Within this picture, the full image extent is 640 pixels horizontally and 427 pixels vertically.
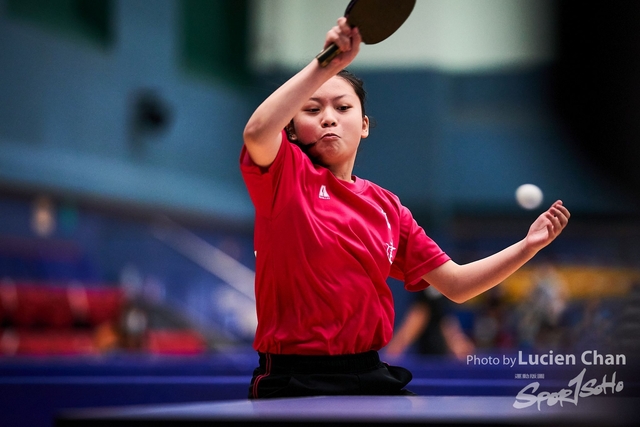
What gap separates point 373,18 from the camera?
6.49 ft

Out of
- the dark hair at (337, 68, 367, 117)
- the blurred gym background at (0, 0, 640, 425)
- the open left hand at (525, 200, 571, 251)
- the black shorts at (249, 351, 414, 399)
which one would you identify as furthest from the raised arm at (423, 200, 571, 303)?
the blurred gym background at (0, 0, 640, 425)

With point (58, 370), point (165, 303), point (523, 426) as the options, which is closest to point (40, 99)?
point (165, 303)

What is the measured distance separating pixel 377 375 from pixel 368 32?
838 millimetres

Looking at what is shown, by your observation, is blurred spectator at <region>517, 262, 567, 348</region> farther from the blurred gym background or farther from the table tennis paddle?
the table tennis paddle

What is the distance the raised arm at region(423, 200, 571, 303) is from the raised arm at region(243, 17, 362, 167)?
2.35 ft

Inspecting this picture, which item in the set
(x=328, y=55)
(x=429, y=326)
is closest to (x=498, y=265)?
(x=328, y=55)

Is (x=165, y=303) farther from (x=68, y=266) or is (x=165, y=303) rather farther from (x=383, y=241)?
(x=383, y=241)

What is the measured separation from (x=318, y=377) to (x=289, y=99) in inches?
25.9

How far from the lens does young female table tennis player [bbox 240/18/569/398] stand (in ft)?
6.27

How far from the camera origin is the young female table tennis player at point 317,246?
1.91 meters

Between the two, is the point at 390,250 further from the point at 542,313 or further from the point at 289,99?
the point at 542,313

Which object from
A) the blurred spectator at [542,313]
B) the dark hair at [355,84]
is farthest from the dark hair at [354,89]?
the blurred spectator at [542,313]

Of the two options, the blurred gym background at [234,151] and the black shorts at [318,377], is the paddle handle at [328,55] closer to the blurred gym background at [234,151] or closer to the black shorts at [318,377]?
the black shorts at [318,377]

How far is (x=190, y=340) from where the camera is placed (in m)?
10.2
